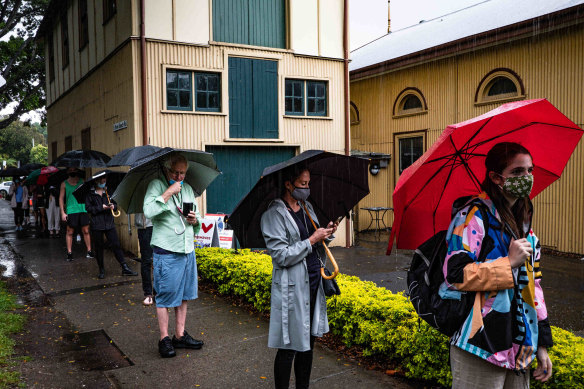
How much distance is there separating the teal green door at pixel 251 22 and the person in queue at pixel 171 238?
7757 millimetres

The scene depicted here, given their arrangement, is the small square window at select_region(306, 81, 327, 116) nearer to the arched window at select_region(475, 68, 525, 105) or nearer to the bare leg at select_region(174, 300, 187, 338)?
the arched window at select_region(475, 68, 525, 105)

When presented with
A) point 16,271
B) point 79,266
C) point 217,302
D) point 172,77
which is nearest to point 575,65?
point 172,77

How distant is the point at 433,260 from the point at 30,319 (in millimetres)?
6038

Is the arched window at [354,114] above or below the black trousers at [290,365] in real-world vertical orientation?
above

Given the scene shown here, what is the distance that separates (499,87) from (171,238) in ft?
40.5

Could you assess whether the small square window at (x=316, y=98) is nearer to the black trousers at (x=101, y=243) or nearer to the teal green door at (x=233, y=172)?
the teal green door at (x=233, y=172)

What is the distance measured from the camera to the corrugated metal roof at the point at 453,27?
1414 centimetres

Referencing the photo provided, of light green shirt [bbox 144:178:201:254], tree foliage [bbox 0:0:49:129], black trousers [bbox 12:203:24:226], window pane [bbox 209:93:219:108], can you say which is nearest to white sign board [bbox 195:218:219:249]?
window pane [bbox 209:93:219:108]

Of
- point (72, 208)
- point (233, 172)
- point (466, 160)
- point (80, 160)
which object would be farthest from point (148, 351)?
point (233, 172)

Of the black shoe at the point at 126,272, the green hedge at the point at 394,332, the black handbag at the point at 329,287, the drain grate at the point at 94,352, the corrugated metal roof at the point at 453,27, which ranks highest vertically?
the corrugated metal roof at the point at 453,27

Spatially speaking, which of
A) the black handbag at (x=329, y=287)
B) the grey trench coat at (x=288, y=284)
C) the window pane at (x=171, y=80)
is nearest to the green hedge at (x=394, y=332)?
the black handbag at (x=329, y=287)

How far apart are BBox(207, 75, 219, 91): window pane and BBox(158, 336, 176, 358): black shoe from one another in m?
8.02

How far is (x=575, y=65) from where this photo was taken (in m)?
12.3

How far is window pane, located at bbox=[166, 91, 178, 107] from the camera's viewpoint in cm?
1168
